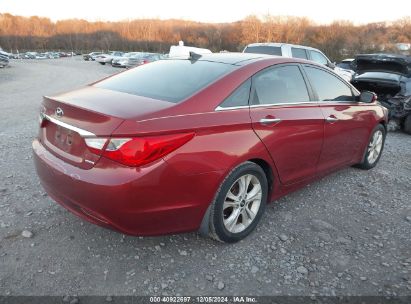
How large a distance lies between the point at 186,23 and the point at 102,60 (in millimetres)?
82344

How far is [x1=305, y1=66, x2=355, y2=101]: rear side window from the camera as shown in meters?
3.84

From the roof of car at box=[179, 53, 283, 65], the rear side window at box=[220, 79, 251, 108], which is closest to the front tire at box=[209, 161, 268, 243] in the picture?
the rear side window at box=[220, 79, 251, 108]

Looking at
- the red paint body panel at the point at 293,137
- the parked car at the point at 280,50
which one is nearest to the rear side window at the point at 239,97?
the red paint body panel at the point at 293,137

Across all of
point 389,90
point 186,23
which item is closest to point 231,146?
point 389,90

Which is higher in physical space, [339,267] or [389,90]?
[389,90]

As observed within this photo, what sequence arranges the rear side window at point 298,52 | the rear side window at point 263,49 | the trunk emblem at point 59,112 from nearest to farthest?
the trunk emblem at point 59,112 → the rear side window at point 263,49 → the rear side window at point 298,52

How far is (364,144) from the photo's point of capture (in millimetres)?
4715

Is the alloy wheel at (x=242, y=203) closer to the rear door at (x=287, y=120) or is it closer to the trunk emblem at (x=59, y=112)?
the rear door at (x=287, y=120)

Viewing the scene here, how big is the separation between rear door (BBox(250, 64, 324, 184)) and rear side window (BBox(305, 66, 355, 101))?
7.8 inches

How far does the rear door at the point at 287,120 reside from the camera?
310cm

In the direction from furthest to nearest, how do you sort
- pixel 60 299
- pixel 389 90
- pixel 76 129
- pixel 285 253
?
1. pixel 389 90
2. pixel 285 253
3. pixel 76 129
4. pixel 60 299

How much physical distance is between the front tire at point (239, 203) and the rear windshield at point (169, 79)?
75cm

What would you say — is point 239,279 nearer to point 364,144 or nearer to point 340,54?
point 364,144

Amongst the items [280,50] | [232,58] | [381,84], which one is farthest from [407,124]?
[232,58]
